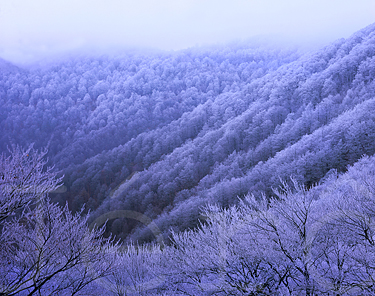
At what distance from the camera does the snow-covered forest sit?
1302cm

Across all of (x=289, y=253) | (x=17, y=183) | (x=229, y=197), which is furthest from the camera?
(x=229, y=197)

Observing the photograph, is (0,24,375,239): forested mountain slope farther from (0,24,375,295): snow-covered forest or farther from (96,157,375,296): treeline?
(96,157,375,296): treeline

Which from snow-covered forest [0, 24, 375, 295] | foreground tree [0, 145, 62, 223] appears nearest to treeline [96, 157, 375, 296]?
snow-covered forest [0, 24, 375, 295]

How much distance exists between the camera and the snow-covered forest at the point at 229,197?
1302cm

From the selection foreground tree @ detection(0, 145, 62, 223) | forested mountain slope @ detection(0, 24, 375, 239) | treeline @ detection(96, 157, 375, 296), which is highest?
foreground tree @ detection(0, 145, 62, 223)

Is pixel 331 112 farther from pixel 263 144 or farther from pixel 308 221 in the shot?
pixel 308 221

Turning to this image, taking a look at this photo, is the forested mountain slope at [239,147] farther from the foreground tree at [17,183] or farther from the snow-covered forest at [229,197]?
the foreground tree at [17,183]

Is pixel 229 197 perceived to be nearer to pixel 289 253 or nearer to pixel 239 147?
pixel 239 147

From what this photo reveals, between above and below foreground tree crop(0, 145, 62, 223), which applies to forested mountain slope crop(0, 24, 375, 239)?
below

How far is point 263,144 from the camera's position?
334ft

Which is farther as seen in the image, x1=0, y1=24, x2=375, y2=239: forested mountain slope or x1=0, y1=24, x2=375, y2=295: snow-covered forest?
x1=0, y1=24, x2=375, y2=239: forested mountain slope

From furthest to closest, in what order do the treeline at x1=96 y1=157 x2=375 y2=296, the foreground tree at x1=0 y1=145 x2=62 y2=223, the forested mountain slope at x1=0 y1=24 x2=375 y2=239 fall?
the forested mountain slope at x1=0 y1=24 x2=375 y2=239 < the treeline at x1=96 y1=157 x2=375 y2=296 < the foreground tree at x1=0 y1=145 x2=62 y2=223

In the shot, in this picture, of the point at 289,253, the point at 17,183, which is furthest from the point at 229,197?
the point at 17,183

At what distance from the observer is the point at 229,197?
231 ft
